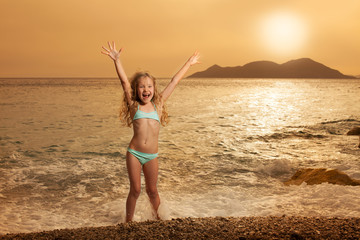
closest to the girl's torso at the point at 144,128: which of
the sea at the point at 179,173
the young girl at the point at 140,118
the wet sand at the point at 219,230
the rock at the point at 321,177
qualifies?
the young girl at the point at 140,118

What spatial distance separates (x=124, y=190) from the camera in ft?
22.5

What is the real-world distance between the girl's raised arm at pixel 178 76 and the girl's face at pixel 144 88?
0.34m

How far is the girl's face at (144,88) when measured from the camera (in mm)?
3951

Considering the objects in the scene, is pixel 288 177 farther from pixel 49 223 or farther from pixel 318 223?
pixel 49 223

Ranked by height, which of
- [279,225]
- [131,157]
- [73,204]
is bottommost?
[73,204]

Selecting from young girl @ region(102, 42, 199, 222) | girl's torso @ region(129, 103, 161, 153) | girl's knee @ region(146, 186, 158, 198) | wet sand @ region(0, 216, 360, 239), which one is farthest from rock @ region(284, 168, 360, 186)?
girl's torso @ region(129, 103, 161, 153)

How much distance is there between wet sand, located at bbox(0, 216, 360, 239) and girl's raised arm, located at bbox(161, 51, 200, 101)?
1.73 meters

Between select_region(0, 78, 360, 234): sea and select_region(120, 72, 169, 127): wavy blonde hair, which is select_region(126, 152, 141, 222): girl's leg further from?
select_region(0, 78, 360, 234): sea

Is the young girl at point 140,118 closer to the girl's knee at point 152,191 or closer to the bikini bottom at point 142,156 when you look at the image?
the bikini bottom at point 142,156

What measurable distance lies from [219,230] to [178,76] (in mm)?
2166

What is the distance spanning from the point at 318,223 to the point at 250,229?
0.95 metres

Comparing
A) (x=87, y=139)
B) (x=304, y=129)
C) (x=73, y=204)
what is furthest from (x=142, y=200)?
(x=304, y=129)

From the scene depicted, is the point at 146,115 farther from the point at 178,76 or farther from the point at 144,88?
the point at 178,76

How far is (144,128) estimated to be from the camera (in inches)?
159
